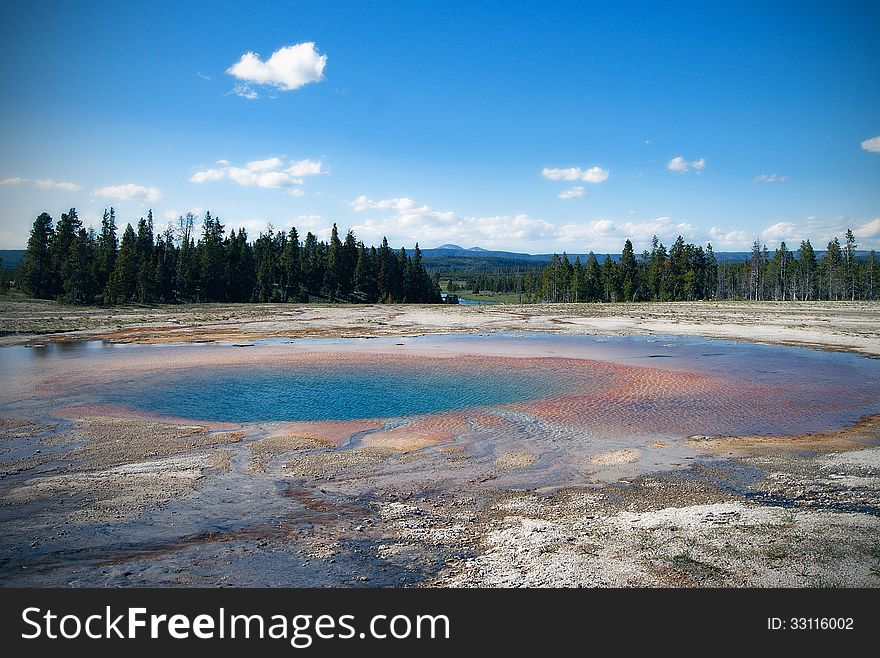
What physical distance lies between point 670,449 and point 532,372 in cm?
1140

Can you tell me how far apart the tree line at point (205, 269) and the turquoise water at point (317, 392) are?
51755 millimetres

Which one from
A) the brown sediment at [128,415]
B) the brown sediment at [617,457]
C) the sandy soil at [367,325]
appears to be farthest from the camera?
the sandy soil at [367,325]

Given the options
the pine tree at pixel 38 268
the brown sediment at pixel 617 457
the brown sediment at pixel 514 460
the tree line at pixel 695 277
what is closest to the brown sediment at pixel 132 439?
the brown sediment at pixel 514 460

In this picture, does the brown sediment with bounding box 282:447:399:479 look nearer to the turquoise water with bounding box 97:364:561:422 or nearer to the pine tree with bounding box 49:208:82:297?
the turquoise water with bounding box 97:364:561:422

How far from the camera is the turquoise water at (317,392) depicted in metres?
16.7

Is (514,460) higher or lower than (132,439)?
lower

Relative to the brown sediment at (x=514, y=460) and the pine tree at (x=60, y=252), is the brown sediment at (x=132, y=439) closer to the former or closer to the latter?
the brown sediment at (x=514, y=460)

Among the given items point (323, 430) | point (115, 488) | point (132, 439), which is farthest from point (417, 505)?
point (132, 439)

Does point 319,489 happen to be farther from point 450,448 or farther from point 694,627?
point 694,627

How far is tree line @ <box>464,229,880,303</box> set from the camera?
101188 millimetres

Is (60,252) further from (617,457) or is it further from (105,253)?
(617,457)

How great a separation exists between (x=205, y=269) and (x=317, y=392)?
2679 inches

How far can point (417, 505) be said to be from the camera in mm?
9219

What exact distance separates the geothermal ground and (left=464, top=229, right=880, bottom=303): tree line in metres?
90.8
